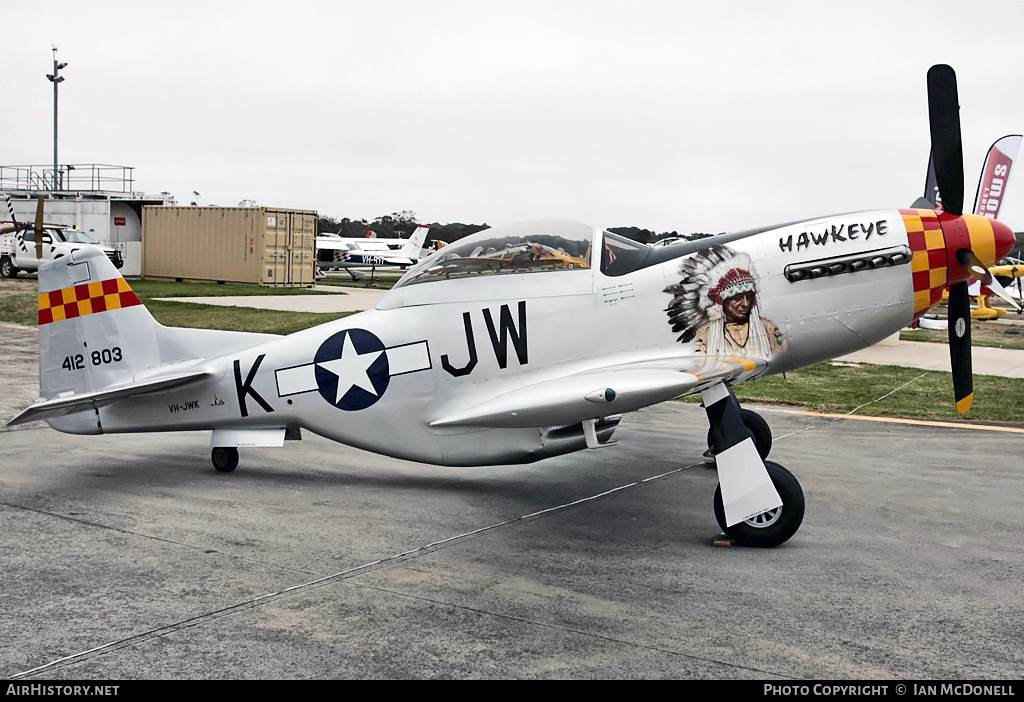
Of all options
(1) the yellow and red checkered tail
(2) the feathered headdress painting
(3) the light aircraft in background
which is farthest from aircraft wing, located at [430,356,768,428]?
(3) the light aircraft in background

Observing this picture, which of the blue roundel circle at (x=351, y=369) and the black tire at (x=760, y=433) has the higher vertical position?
the blue roundel circle at (x=351, y=369)

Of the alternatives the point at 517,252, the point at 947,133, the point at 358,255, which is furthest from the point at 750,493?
the point at 358,255

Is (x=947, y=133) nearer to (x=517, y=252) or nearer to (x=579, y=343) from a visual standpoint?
(x=579, y=343)

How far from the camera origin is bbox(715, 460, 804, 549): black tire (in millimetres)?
6516

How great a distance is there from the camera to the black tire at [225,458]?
28.5ft

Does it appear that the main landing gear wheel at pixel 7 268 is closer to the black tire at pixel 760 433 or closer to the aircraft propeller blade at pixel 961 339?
the black tire at pixel 760 433

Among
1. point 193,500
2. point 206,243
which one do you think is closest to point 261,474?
point 193,500

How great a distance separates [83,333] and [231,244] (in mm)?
31615

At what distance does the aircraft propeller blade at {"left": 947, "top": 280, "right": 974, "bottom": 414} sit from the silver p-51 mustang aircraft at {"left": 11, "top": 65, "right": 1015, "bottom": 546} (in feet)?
0.06

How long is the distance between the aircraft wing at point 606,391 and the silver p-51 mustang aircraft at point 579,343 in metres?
0.02

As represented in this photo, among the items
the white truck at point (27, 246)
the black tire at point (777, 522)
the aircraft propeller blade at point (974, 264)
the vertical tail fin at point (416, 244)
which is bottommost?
the black tire at point (777, 522)

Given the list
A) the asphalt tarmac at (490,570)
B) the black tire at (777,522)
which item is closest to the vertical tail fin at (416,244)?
the asphalt tarmac at (490,570)

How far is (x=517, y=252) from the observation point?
298 inches
